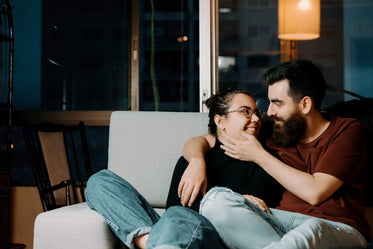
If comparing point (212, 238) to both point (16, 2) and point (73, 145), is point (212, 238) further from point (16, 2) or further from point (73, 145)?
point (16, 2)

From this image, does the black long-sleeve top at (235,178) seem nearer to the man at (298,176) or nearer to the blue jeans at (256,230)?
the man at (298,176)

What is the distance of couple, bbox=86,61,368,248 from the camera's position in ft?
4.00

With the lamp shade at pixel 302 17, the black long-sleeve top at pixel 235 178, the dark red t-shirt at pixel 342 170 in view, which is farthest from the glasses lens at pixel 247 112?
the lamp shade at pixel 302 17

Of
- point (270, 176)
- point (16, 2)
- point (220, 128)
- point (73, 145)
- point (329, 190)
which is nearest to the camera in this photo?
point (329, 190)

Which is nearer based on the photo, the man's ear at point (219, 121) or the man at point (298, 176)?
the man at point (298, 176)

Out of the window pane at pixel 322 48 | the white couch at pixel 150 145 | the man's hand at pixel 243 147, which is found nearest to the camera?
the man's hand at pixel 243 147

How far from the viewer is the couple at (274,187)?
1.22 metres

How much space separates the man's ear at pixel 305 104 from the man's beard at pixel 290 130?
0.03 m

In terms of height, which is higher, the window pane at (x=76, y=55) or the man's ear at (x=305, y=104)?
the window pane at (x=76, y=55)

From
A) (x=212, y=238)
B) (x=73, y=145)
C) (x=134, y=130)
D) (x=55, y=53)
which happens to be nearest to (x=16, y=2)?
(x=55, y=53)

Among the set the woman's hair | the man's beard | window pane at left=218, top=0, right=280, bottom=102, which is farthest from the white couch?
window pane at left=218, top=0, right=280, bottom=102

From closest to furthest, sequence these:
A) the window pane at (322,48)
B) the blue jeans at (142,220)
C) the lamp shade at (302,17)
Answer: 1. the blue jeans at (142,220)
2. the lamp shade at (302,17)
3. the window pane at (322,48)

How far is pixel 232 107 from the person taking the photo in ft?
5.96

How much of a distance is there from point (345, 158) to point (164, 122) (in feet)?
3.03
